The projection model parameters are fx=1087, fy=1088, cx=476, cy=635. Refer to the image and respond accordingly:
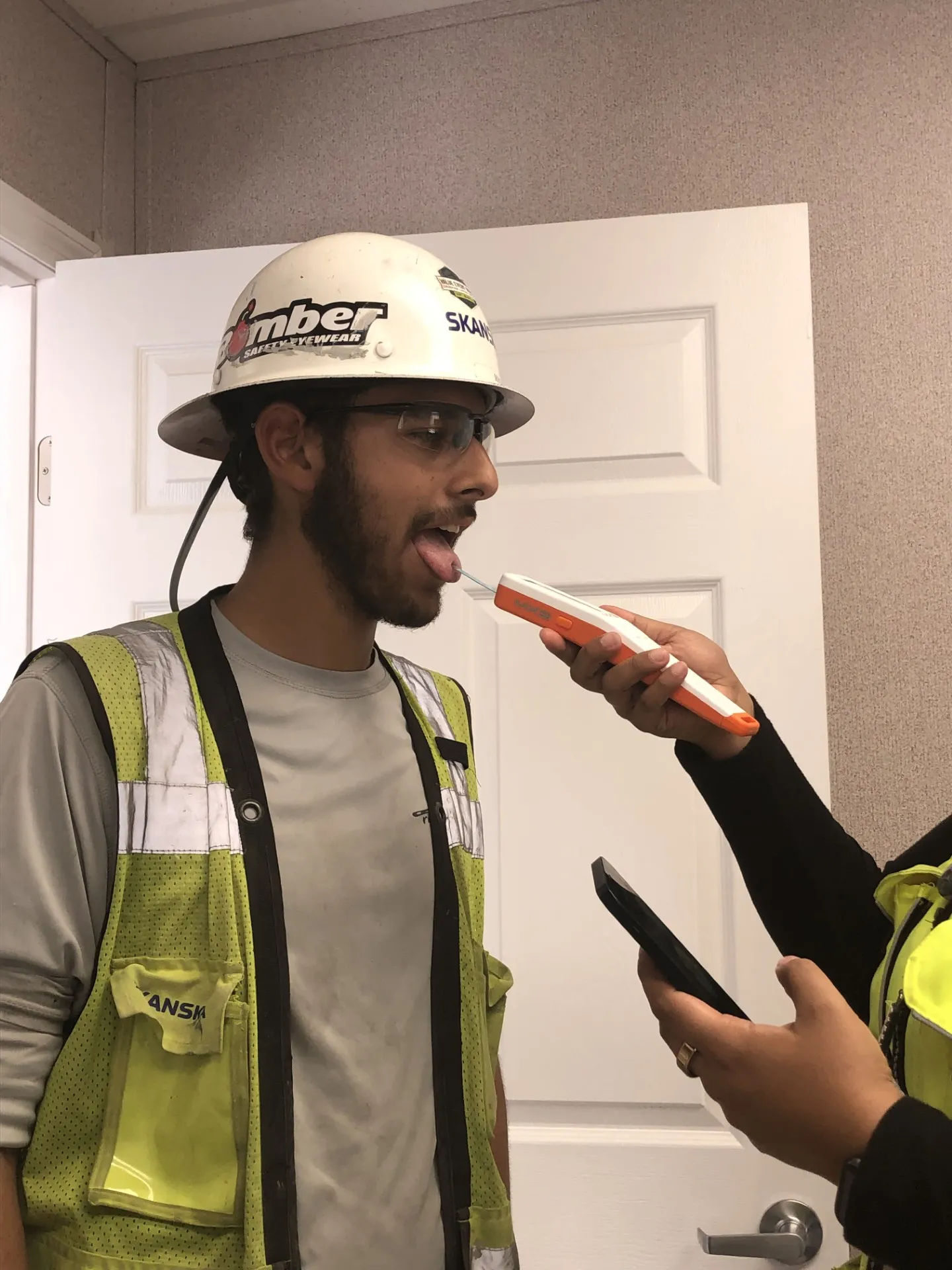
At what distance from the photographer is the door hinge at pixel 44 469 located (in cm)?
174

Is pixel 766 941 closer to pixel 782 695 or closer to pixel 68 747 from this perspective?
pixel 782 695

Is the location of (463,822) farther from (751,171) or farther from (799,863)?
(751,171)

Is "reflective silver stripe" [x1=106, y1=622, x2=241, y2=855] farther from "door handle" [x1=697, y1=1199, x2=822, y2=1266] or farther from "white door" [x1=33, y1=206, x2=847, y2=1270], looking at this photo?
"door handle" [x1=697, y1=1199, x2=822, y2=1266]

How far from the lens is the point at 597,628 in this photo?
1.01m

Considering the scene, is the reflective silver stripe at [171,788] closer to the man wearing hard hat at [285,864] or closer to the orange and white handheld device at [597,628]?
the man wearing hard hat at [285,864]

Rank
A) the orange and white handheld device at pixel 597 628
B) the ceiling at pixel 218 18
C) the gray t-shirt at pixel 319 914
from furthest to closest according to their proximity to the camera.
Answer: the ceiling at pixel 218 18, the orange and white handheld device at pixel 597 628, the gray t-shirt at pixel 319 914

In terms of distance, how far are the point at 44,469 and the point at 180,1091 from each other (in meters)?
1.16

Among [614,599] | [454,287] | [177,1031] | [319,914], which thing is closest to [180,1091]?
[177,1031]

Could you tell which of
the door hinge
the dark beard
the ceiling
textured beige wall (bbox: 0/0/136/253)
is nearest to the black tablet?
the dark beard

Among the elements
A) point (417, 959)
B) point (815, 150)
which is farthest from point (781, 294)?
point (417, 959)

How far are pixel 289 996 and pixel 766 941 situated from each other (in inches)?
29.1

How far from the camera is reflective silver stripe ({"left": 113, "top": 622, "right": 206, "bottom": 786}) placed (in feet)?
3.08

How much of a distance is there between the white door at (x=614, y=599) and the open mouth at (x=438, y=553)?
469mm

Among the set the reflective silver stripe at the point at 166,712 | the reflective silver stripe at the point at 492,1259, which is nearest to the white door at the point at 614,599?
Answer: the reflective silver stripe at the point at 492,1259
